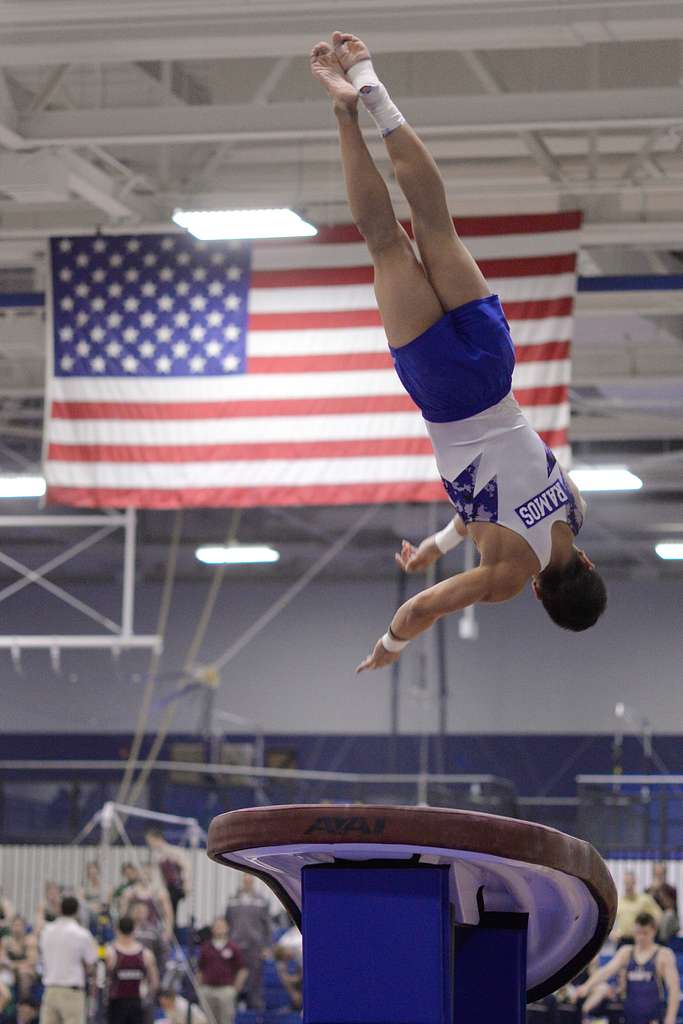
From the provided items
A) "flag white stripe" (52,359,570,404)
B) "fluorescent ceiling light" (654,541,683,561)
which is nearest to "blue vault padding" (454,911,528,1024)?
"flag white stripe" (52,359,570,404)

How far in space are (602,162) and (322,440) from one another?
10.4 ft

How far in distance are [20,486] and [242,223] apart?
597cm

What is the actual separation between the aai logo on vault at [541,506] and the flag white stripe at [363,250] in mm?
5352

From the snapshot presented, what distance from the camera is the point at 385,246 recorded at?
4.26m

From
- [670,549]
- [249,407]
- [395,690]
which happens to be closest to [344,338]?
[249,407]

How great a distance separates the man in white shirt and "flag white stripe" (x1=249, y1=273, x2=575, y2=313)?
441 centimetres

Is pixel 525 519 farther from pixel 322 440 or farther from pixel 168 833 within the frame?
pixel 168 833

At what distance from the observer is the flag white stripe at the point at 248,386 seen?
368 inches

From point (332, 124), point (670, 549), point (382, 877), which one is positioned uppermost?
point (332, 124)

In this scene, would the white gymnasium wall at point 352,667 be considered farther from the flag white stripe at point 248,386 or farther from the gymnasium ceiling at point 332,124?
the flag white stripe at point 248,386

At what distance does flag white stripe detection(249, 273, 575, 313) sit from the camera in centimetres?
931

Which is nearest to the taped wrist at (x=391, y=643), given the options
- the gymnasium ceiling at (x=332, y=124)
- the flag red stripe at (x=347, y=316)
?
Result: the gymnasium ceiling at (x=332, y=124)

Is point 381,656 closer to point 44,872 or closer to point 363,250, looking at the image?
point 363,250

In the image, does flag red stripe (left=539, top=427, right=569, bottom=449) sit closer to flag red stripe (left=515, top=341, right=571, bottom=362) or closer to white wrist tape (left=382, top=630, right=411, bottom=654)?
flag red stripe (left=515, top=341, right=571, bottom=362)
